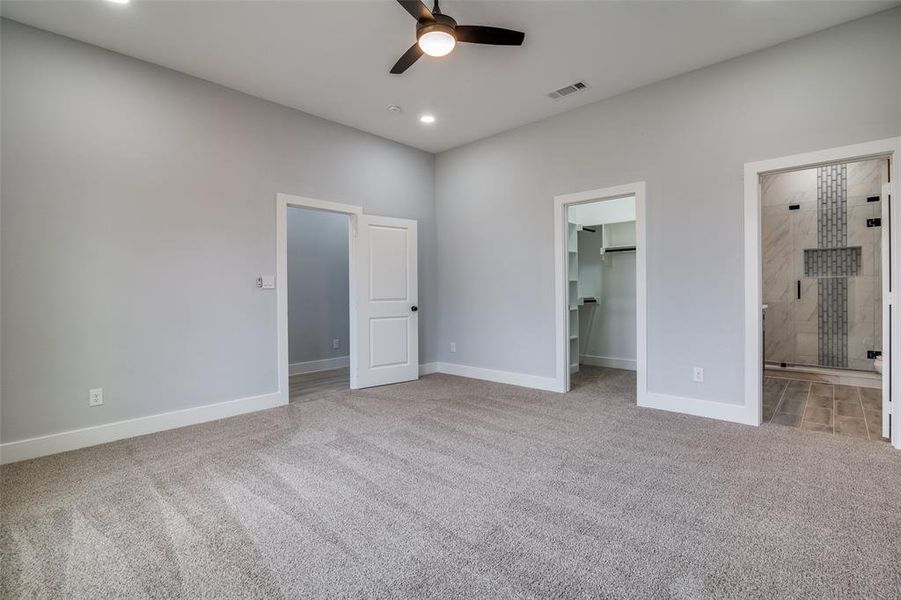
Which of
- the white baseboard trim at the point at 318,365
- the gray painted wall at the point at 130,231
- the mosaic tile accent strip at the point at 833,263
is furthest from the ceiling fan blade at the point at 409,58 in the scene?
the mosaic tile accent strip at the point at 833,263

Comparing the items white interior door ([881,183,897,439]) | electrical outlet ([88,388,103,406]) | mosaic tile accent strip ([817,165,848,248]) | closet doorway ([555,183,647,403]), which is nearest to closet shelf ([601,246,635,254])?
closet doorway ([555,183,647,403])

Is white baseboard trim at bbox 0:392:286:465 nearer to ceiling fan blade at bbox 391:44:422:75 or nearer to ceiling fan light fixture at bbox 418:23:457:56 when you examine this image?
ceiling fan blade at bbox 391:44:422:75

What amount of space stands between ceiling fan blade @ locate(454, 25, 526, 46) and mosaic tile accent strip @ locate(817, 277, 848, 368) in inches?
218

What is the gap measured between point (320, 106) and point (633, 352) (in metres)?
4.94

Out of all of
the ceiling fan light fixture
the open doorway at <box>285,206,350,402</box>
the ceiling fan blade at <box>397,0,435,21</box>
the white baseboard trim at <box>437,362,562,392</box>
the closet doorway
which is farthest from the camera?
the open doorway at <box>285,206,350,402</box>

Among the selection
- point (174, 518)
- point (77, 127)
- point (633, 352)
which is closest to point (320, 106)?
point (77, 127)

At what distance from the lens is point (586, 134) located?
422 centimetres

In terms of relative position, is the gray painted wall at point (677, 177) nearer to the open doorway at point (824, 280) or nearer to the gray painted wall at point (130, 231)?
the open doorway at point (824, 280)

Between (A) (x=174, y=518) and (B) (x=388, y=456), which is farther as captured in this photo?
(B) (x=388, y=456)

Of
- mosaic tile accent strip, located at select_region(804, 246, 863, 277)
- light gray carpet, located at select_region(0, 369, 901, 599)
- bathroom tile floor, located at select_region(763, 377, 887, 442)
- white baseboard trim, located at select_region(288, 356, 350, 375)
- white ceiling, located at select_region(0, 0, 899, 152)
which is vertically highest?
white ceiling, located at select_region(0, 0, 899, 152)

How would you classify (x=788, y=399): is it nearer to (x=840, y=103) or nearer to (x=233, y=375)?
(x=840, y=103)

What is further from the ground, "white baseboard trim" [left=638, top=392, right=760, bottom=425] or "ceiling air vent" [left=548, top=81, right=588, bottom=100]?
"ceiling air vent" [left=548, top=81, right=588, bottom=100]

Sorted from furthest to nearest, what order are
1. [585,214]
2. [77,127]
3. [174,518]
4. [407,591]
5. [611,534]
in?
[585,214] < [77,127] < [174,518] < [611,534] < [407,591]

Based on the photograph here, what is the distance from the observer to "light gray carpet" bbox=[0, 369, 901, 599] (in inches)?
62.6
